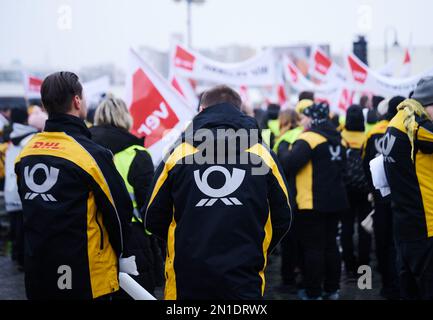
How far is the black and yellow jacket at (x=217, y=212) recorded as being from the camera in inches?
119

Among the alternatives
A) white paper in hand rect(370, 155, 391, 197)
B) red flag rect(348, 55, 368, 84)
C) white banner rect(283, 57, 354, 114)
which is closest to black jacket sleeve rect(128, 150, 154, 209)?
white paper in hand rect(370, 155, 391, 197)

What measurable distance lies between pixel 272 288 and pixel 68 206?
3.84 metres

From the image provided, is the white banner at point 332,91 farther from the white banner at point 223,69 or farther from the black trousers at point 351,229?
the black trousers at point 351,229

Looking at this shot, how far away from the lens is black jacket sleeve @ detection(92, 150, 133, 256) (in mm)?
3359

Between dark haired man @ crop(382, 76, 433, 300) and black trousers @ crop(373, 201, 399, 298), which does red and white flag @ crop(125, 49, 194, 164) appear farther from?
dark haired man @ crop(382, 76, 433, 300)

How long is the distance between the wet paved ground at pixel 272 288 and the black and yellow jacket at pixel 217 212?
3152 mm

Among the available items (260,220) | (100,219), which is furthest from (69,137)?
(260,220)

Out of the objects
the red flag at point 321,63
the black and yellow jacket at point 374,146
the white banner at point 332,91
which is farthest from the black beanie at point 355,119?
the red flag at point 321,63

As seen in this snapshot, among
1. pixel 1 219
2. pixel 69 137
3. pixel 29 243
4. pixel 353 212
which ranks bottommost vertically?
pixel 1 219

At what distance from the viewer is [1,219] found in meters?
10.9

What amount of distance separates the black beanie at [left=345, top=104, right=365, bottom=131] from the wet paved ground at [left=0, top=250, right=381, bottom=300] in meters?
1.80

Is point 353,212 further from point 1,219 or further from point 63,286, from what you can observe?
point 1,219
